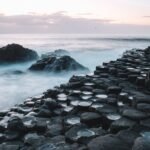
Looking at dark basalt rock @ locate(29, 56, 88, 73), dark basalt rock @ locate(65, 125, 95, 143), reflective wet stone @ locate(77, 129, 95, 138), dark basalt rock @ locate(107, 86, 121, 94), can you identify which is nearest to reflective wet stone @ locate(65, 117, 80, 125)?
dark basalt rock @ locate(65, 125, 95, 143)

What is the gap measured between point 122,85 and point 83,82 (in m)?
0.75

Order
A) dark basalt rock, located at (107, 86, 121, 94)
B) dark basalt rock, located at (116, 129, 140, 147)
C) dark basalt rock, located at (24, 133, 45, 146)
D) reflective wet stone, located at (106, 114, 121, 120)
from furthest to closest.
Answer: dark basalt rock, located at (107, 86, 121, 94) < reflective wet stone, located at (106, 114, 121, 120) < dark basalt rock, located at (24, 133, 45, 146) < dark basalt rock, located at (116, 129, 140, 147)

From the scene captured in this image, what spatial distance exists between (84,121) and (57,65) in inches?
339

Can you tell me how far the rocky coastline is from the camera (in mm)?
2848

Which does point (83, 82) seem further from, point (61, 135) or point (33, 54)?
point (33, 54)

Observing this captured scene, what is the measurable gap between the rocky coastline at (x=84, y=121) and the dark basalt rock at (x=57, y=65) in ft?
21.9

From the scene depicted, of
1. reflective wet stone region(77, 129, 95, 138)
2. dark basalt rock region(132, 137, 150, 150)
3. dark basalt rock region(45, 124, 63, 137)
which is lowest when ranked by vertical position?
dark basalt rock region(45, 124, 63, 137)

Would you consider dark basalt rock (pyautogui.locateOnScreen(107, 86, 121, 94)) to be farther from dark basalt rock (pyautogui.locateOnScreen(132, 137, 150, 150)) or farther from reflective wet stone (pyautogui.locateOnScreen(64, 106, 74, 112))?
dark basalt rock (pyautogui.locateOnScreen(132, 137, 150, 150))

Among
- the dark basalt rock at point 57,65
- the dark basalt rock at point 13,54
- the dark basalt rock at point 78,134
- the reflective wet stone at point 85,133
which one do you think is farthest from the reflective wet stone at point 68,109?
the dark basalt rock at point 13,54

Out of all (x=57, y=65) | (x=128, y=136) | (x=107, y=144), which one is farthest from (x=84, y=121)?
(x=57, y=65)

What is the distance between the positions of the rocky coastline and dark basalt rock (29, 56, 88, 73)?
668 centimetres

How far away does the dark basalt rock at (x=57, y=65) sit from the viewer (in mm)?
11898

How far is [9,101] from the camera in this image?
729 centimetres

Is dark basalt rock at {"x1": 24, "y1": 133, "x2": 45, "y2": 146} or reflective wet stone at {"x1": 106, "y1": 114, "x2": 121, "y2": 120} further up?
reflective wet stone at {"x1": 106, "y1": 114, "x2": 121, "y2": 120}
